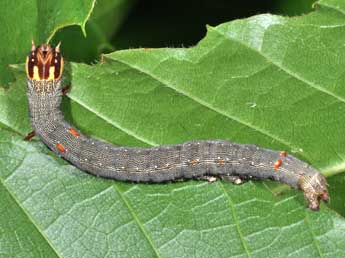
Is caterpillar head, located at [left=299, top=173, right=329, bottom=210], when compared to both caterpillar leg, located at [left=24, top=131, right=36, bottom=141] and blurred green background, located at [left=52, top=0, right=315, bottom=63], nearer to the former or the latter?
blurred green background, located at [left=52, top=0, right=315, bottom=63]

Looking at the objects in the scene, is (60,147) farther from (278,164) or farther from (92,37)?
(278,164)

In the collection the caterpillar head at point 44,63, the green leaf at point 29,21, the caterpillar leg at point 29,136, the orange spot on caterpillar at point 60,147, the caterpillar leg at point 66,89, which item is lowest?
the orange spot on caterpillar at point 60,147

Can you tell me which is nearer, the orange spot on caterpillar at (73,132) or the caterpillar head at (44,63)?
the caterpillar head at (44,63)

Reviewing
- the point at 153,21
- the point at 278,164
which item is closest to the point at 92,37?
the point at 153,21

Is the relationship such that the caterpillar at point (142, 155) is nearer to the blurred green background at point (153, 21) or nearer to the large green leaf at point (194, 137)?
the large green leaf at point (194, 137)

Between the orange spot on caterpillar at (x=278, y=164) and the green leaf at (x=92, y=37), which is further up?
the green leaf at (x=92, y=37)

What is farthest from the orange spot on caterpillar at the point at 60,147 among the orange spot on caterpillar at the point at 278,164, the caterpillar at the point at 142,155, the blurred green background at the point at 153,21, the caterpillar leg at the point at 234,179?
the orange spot on caterpillar at the point at 278,164

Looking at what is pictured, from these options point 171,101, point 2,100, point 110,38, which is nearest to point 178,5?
point 110,38

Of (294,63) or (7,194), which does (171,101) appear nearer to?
(294,63)
